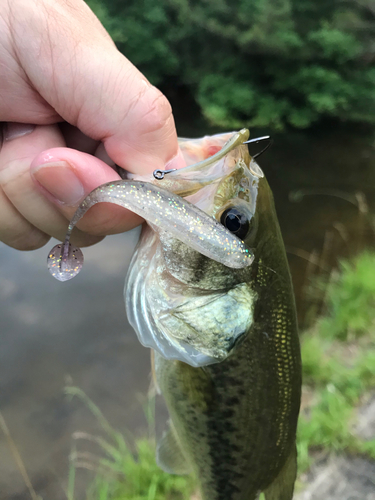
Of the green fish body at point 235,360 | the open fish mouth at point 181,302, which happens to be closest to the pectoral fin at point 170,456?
the green fish body at point 235,360

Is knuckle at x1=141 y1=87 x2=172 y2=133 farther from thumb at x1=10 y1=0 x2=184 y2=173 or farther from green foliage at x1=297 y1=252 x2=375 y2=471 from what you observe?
green foliage at x1=297 y1=252 x2=375 y2=471

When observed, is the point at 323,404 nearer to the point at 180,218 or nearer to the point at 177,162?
the point at 177,162

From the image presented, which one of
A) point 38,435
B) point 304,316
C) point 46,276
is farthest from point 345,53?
point 38,435

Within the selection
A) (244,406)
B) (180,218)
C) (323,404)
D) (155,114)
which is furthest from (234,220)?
(323,404)

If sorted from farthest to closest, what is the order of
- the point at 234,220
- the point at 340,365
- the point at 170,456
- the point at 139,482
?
the point at 340,365 < the point at 139,482 < the point at 170,456 < the point at 234,220

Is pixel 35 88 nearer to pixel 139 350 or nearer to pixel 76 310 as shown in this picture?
pixel 139 350
